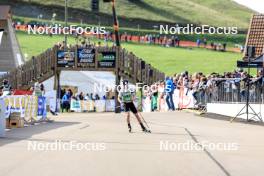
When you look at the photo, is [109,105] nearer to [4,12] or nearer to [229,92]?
[4,12]

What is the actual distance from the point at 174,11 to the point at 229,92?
108 meters

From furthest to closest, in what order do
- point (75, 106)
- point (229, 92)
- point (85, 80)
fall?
point (85, 80) < point (75, 106) < point (229, 92)

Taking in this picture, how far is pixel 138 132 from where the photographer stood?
2198 cm

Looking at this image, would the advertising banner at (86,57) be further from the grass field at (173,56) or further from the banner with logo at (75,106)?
the grass field at (173,56)

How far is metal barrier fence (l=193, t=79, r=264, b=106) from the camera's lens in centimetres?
2609

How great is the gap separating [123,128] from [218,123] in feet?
14.1

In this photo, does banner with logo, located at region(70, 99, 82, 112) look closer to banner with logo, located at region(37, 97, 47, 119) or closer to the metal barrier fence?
the metal barrier fence

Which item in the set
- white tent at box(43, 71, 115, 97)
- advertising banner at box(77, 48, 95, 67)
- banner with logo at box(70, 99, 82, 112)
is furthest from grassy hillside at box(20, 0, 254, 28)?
banner with logo at box(70, 99, 82, 112)

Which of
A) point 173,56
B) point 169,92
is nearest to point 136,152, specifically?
point 169,92

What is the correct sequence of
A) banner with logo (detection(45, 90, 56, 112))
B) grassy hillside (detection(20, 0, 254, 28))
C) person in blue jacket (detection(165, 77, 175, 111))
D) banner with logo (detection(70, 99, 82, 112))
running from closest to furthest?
person in blue jacket (detection(165, 77, 175, 111)), banner with logo (detection(45, 90, 56, 112)), banner with logo (detection(70, 99, 82, 112)), grassy hillside (detection(20, 0, 254, 28))

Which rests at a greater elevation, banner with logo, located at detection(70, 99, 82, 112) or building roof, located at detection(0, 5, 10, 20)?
building roof, located at detection(0, 5, 10, 20)

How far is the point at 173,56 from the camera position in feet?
261

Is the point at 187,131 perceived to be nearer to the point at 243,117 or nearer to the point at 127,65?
the point at 243,117

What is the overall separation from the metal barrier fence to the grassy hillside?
8224cm
